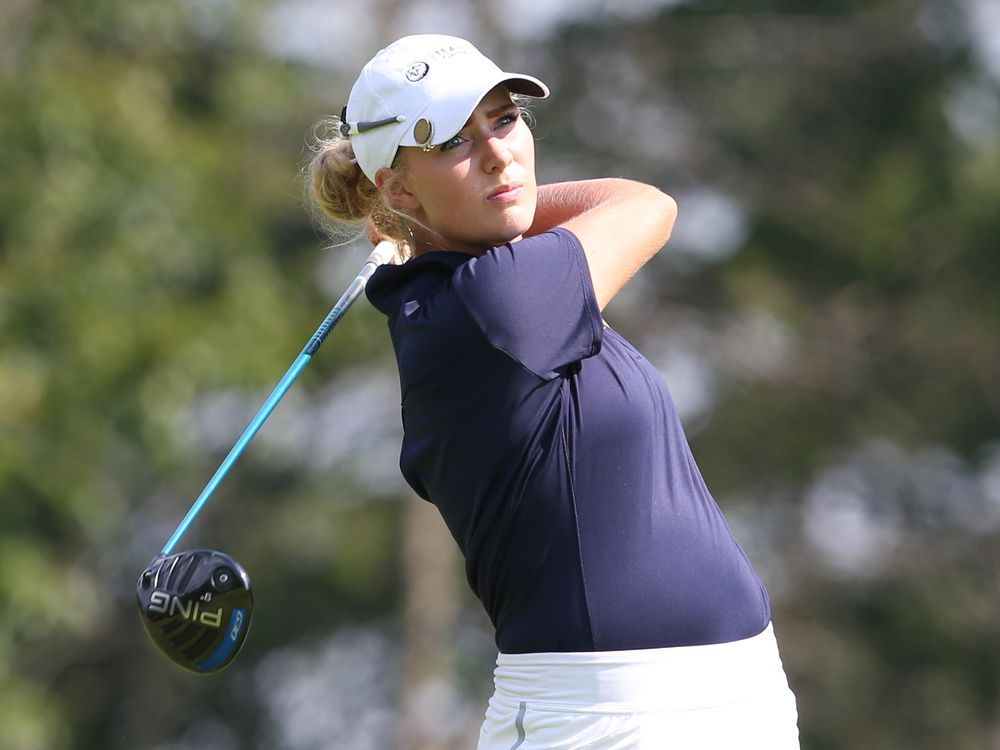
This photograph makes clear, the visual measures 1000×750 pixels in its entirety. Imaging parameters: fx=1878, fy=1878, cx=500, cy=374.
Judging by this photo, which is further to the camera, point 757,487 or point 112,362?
point 757,487

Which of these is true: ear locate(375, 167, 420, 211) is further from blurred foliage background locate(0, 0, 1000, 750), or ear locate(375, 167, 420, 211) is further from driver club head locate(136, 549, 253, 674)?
blurred foliage background locate(0, 0, 1000, 750)

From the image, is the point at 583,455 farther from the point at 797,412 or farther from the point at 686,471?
the point at 797,412

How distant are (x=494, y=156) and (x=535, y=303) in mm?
327

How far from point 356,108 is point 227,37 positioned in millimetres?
10870

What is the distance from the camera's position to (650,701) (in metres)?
2.78

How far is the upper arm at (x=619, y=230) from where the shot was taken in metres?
2.92

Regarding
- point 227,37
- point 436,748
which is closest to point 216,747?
point 436,748

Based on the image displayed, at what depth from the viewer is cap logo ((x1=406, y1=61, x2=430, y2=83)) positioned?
3.00m

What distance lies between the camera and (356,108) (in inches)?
122

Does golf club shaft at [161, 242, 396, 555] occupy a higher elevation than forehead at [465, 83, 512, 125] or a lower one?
lower

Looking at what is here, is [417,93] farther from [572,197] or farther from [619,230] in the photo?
[572,197]

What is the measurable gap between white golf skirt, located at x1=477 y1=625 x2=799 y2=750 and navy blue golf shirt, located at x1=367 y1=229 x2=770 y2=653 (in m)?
0.03

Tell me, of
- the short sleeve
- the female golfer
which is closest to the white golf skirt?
the female golfer

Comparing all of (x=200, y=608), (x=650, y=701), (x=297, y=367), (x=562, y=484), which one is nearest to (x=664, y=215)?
(x=562, y=484)
